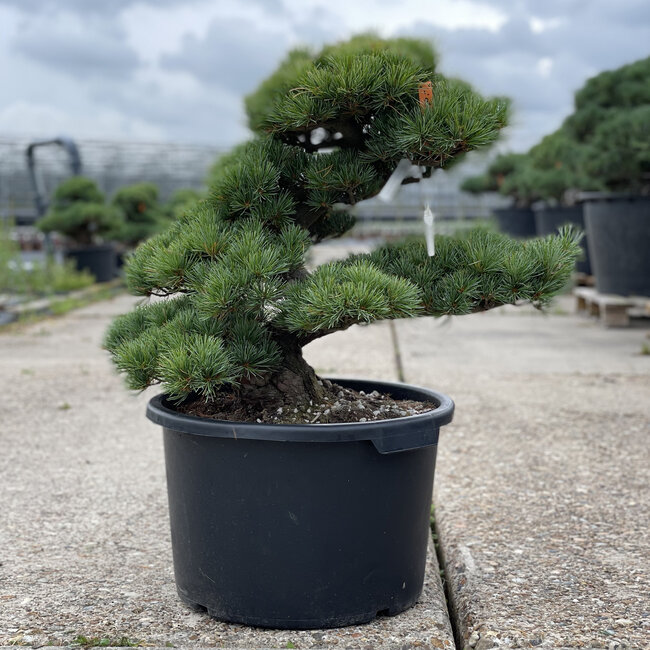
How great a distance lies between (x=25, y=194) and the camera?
66.4 feet

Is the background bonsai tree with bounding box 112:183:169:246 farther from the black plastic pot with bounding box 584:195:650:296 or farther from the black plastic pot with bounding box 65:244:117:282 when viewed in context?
the black plastic pot with bounding box 584:195:650:296

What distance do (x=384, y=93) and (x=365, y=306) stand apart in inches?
21.3

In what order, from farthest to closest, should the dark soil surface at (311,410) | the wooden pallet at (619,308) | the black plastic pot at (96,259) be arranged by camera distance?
1. the black plastic pot at (96,259)
2. the wooden pallet at (619,308)
3. the dark soil surface at (311,410)

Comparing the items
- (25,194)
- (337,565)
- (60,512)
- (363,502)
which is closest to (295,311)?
(363,502)

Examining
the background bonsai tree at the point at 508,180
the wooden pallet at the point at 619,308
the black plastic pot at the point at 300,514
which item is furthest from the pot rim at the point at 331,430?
the background bonsai tree at the point at 508,180

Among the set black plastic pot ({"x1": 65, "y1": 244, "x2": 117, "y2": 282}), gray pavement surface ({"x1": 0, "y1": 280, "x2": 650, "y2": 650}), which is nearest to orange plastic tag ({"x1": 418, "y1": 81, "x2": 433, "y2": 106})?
gray pavement surface ({"x1": 0, "y1": 280, "x2": 650, "y2": 650})

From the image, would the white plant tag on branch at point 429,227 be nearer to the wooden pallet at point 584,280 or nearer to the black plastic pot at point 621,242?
the black plastic pot at point 621,242

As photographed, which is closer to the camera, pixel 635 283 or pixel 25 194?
pixel 635 283

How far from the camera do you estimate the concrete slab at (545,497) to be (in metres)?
1.93

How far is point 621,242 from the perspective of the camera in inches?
258

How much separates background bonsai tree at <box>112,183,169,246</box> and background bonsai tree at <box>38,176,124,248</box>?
41.0 inches

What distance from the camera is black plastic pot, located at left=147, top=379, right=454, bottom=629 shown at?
1.81m

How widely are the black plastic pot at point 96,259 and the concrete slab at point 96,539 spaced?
258 inches

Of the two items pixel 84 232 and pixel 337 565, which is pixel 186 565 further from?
pixel 84 232
